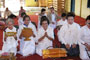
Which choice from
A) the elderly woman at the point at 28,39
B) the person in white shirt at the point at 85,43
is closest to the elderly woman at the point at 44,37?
the elderly woman at the point at 28,39

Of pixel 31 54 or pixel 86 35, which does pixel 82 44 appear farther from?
pixel 31 54

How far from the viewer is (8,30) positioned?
343 cm

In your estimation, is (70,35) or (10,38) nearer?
(10,38)

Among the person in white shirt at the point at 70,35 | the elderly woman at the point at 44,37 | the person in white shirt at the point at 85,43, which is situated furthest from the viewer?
the elderly woman at the point at 44,37

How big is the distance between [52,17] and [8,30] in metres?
2.83

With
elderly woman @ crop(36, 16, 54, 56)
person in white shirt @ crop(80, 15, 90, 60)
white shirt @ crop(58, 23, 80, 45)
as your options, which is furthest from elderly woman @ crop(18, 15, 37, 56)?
person in white shirt @ crop(80, 15, 90, 60)

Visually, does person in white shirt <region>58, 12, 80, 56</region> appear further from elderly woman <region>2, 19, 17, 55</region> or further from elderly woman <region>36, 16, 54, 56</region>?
elderly woman <region>2, 19, 17, 55</region>

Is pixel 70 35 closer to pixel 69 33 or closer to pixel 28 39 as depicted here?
pixel 69 33

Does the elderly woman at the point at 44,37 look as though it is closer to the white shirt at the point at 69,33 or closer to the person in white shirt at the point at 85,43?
the white shirt at the point at 69,33

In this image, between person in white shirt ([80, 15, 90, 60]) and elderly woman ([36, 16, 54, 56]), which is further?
elderly woman ([36, 16, 54, 56])

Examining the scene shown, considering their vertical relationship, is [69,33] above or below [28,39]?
above

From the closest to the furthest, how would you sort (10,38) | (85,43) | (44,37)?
(85,43)
(10,38)
(44,37)

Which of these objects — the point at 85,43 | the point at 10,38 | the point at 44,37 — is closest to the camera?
the point at 85,43

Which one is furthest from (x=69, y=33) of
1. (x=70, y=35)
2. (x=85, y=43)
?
(x=85, y=43)
